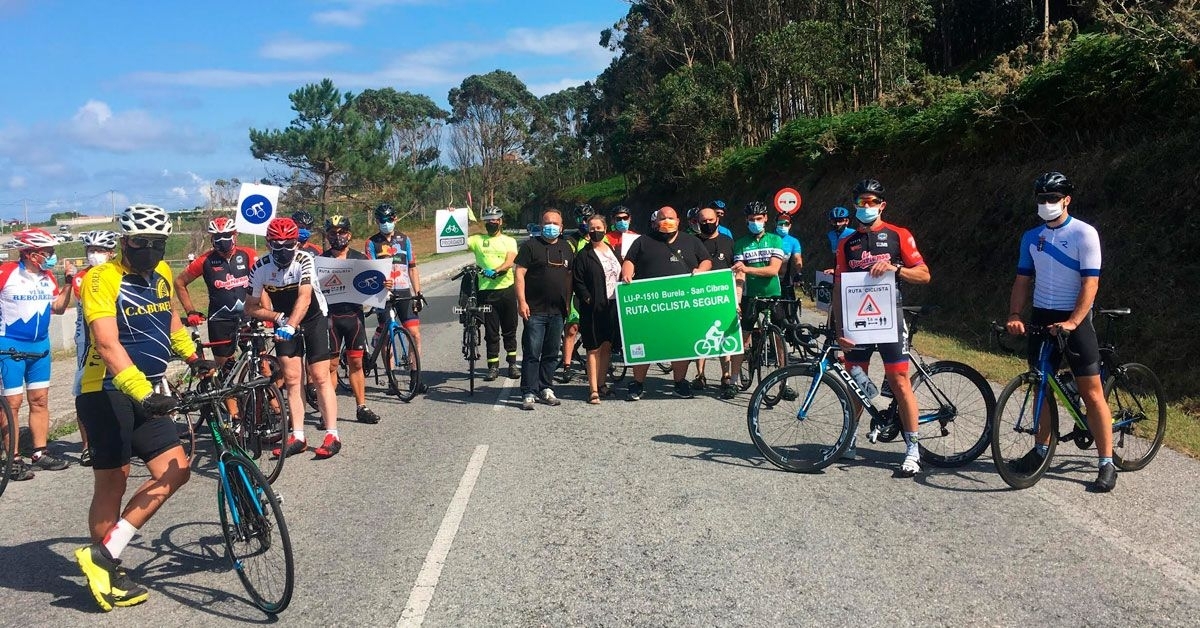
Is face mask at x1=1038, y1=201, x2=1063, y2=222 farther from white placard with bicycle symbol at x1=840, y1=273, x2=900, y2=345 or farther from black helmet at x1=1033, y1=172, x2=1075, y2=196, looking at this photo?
white placard with bicycle symbol at x1=840, y1=273, x2=900, y2=345

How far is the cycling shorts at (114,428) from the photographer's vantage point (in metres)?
4.44

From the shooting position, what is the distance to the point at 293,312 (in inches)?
271

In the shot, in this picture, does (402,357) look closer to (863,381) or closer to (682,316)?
(682,316)

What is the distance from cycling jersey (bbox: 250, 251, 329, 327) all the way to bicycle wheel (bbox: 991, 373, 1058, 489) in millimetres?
5337

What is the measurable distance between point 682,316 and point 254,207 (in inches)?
278

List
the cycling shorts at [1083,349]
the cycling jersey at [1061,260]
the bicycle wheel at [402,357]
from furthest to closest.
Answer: the bicycle wheel at [402,357] → the cycling shorts at [1083,349] → the cycling jersey at [1061,260]

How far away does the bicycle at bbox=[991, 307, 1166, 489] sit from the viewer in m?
5.81

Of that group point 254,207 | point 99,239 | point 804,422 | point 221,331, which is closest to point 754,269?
point 804,422

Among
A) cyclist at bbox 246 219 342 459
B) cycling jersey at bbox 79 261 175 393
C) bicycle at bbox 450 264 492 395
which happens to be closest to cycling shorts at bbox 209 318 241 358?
cyclist at bbox 246 219 342 459

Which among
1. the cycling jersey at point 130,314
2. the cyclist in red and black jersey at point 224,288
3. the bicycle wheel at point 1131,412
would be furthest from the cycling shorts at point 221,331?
the bicycle wheel at point 1131,412

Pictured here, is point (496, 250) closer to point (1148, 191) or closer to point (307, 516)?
point (307, 516)

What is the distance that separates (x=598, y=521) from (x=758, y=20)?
42.0 metres

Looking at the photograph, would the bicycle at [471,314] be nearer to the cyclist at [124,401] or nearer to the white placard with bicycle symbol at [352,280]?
the white placard with bicycle symbol at [352,280]

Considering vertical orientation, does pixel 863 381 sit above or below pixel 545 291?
below
